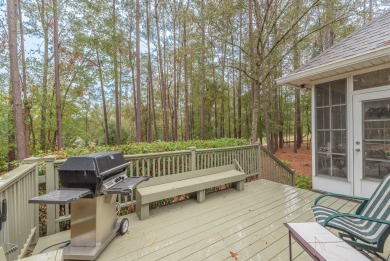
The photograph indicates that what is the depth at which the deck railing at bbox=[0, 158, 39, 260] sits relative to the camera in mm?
1682

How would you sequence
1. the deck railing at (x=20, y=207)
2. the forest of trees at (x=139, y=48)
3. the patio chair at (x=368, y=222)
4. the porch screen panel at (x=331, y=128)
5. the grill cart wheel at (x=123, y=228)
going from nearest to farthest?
1. the deck railing at (x=20, y=207)
2. the patio chair at (x=368, y=222)
3. the grill cart wheel at (x=123, y=228)
4. the porch screen panel at (x=331, y=128)
5. the forest of trees at (x=139, y=48)

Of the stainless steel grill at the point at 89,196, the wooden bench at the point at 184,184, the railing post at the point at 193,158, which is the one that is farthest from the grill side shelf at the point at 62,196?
the railing post at the point at 193,158

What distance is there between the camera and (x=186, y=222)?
300cm

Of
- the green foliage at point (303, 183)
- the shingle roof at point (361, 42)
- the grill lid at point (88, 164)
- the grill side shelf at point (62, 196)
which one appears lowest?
the green foliage at point (303, 183)

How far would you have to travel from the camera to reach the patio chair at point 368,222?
6.07 feet

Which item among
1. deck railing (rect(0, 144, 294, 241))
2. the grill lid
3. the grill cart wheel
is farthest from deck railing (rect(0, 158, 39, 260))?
the grill cart wheel

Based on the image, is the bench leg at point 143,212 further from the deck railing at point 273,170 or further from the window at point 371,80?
the window at point 371,80

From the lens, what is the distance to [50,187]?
8.63 feet

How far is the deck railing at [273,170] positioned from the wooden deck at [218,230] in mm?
1453

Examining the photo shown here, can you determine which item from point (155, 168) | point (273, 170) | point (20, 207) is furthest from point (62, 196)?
point (273, 170)

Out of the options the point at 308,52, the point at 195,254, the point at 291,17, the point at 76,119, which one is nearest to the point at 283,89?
the point at 308,52

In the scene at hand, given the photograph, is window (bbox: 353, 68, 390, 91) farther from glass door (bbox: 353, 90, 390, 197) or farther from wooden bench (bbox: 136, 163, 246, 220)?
wooden bench (bbox: 136, 163, 246, 220)

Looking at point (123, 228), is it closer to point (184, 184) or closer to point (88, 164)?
point (88, 164)

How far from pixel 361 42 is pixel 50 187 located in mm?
5923
